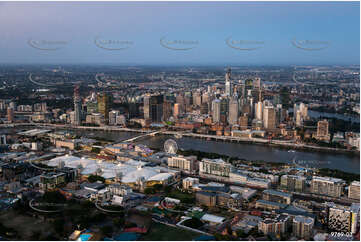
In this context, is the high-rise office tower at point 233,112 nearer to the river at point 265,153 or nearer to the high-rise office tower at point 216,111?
the high-rise office tower at point 216,111

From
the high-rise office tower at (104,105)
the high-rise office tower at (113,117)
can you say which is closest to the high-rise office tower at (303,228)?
the high-rise office tower at (113,117)

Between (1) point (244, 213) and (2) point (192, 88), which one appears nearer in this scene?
(1) point (244, 213)

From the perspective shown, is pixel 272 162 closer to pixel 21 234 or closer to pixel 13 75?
pixel 21 234

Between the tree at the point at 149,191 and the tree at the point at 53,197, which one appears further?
the tree at the point at 149,191

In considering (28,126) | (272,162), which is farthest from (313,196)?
(28,126)

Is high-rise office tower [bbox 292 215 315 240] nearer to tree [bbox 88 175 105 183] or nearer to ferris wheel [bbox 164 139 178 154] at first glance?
tree [bbox 88 175 105 183]

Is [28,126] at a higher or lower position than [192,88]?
lower

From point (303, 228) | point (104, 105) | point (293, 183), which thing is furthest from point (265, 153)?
point (104, 105)

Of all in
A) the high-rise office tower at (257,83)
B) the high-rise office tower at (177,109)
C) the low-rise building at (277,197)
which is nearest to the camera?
the low-rise building at (277,197)

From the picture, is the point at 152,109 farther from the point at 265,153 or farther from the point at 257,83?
the point at 265,153
